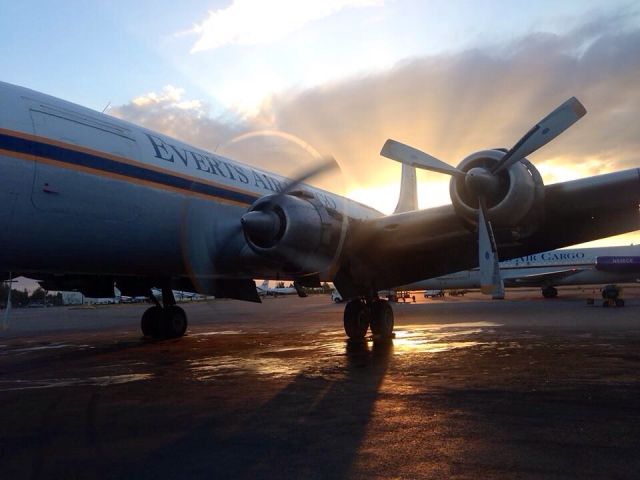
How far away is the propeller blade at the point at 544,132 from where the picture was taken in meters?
10.5

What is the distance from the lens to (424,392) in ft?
23.0

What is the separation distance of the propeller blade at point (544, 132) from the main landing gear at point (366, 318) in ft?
17.2

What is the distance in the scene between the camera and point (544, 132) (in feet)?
35.1

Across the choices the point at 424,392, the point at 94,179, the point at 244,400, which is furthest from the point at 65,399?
the point at 424,392

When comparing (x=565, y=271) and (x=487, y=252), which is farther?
(x=565, y=271)

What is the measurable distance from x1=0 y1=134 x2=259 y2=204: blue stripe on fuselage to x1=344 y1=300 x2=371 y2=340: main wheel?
Answer: 397cm

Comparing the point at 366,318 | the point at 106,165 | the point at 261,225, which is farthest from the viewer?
the point at 366,318

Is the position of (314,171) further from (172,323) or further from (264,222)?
(172,323)

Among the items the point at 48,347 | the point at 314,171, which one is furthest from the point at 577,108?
the point at 48,347

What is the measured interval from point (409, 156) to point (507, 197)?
227 centimetres

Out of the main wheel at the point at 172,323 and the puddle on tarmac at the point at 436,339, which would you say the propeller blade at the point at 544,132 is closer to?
the puddle on tarmac at the point at 436,339

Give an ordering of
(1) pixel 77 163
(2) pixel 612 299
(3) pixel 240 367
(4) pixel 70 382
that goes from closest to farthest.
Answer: (4) pixel 70 382 < (1) pixel 77 163 < (3) pixel 240 367 < (2) pixel 612 299

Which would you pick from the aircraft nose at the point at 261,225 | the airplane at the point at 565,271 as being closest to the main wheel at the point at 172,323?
the aircraft nose at the point at 261,225

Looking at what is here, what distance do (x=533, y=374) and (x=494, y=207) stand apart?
146 inches
